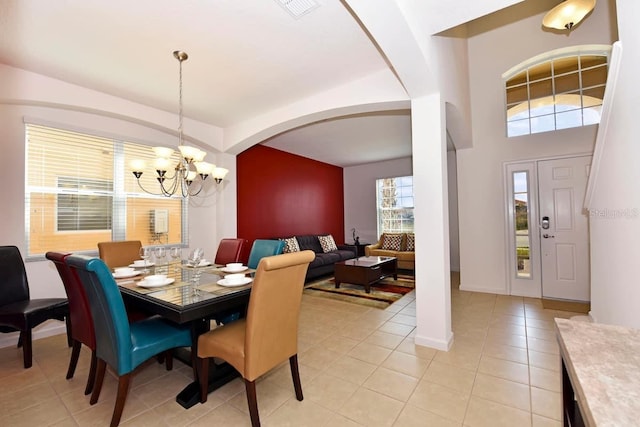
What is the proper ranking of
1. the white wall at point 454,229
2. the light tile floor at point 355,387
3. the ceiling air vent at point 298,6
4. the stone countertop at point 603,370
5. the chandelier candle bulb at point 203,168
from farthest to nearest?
the white wall at point 454,229 → the chandelier candle bulb at point 203,168 → the ceiling air vent at point 298,6 → the light tile floor at point 355,387 → the stone countertop at point 603,370

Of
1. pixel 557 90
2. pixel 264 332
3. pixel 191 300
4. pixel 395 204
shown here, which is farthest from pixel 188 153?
pixel 395 204

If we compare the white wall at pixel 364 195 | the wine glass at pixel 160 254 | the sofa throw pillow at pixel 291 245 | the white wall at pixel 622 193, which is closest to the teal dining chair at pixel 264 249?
the wine glass at pixel 160 254

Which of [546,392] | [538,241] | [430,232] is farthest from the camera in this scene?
[538,241]

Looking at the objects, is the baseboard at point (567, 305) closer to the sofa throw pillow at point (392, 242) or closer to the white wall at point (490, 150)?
the white wall at point (490, 150)

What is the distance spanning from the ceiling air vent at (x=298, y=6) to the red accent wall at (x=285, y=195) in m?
3.31

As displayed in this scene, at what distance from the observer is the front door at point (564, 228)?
3.78 metres

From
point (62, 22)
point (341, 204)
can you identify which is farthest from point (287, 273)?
point (341, 204)

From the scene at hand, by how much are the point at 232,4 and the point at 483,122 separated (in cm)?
395

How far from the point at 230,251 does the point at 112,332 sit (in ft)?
5.56

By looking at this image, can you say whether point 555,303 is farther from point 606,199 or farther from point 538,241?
point 606,199

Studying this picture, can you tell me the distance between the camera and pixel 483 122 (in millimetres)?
4395

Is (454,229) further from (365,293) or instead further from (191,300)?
(191,300)

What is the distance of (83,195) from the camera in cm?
329

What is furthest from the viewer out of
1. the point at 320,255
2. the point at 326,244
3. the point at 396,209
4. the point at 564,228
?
the point at 396,209
